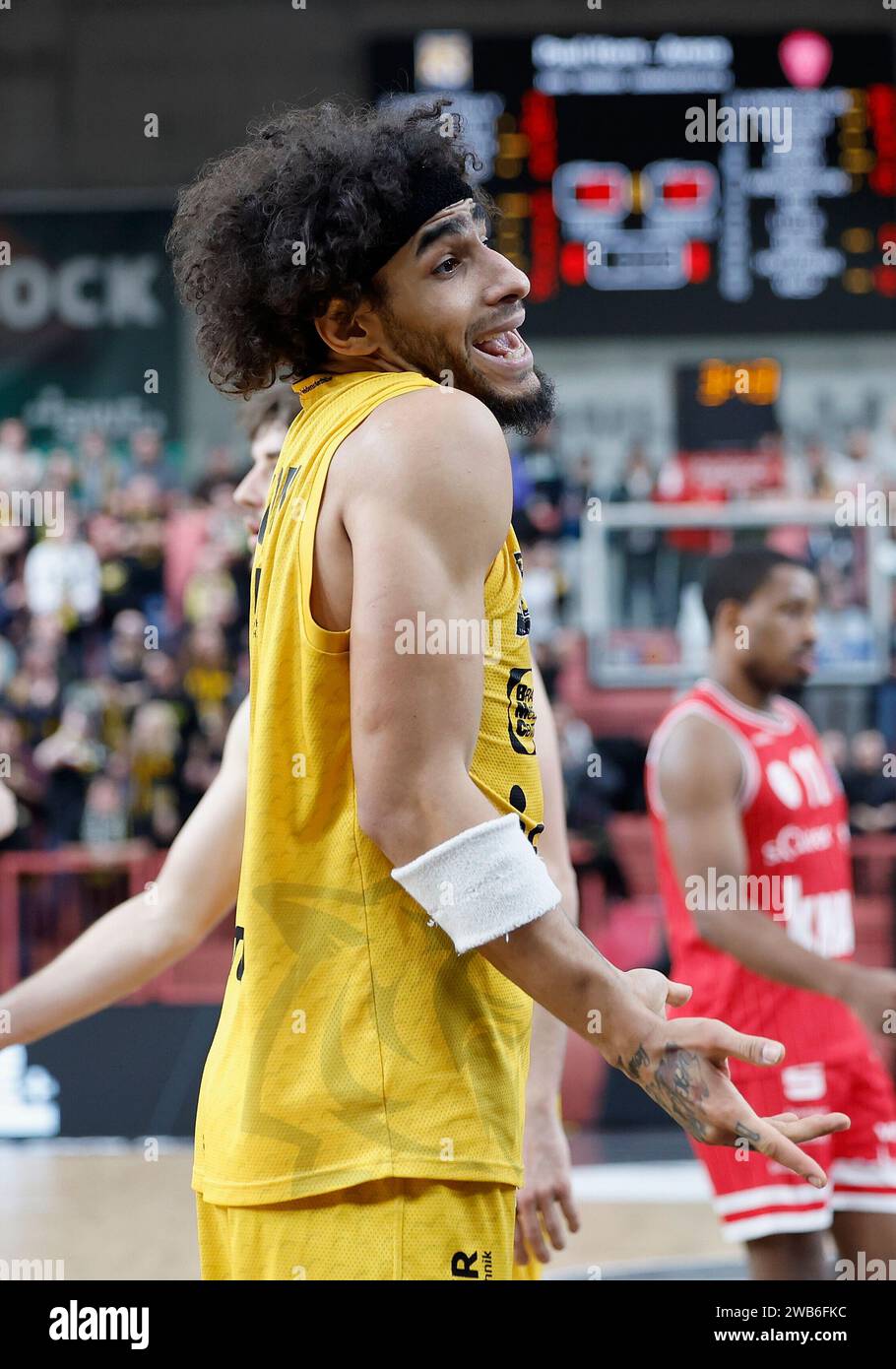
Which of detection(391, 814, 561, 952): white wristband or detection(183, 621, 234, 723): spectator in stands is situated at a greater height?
detection(183, 621, 234, 723): spectator in stands

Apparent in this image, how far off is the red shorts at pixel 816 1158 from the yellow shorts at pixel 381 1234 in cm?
166

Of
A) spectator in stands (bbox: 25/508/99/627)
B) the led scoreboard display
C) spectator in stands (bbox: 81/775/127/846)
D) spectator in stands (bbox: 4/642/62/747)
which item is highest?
the led scoreboard display

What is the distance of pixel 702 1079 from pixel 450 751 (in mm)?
402

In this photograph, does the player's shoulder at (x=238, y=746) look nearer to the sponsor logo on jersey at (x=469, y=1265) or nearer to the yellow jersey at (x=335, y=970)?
the yellow jersey at (x=335, y=970)

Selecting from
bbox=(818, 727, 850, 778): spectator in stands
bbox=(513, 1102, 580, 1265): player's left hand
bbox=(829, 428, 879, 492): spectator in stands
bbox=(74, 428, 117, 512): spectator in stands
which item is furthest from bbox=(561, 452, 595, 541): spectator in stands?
bbox=(513, 1102, 580, 1265): player's left hand

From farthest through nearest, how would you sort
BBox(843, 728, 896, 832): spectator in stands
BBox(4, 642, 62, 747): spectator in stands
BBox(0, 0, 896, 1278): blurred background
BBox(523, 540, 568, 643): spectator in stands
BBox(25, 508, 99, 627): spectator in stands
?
BBox(523, 540, 568, 643): spectator in stands
BBox(25, 508, 99, 627): spectator in stands
BBox(4, 642, 62, 747): spectator in stands
BBox(843, 728, 896, 832): spectator in stands
BBox(0, 0, 896, 1278): blurred background

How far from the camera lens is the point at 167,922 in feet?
8.19

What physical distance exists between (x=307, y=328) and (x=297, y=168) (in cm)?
19

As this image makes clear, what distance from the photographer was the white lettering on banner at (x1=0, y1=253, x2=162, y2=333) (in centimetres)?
1187

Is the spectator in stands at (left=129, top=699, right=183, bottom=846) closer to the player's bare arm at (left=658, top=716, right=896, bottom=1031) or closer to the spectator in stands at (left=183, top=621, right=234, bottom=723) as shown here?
the spectator in stands at (left=183, top=621, right=234, bottom=723)

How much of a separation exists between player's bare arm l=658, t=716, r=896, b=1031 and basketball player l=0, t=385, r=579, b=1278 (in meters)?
1.00

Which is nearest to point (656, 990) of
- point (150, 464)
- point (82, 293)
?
point (150, 464)

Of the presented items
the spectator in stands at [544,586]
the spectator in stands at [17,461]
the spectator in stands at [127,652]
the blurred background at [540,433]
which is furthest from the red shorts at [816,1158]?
the spectator in stands at [17,461]
